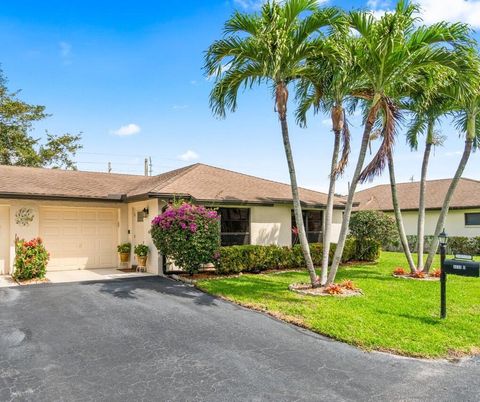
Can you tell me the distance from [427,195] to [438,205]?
2.18 meters

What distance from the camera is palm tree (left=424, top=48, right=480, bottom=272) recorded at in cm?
919

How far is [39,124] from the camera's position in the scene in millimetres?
28609

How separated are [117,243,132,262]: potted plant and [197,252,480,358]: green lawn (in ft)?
→ 15.2

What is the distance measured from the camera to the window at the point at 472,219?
21.9 metres

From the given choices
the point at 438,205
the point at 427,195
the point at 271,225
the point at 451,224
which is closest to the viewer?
the point at 271,225

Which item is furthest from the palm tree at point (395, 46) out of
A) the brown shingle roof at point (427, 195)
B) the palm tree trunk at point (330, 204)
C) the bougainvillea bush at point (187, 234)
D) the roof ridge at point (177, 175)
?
the brown shingle roof at point (427, 195)

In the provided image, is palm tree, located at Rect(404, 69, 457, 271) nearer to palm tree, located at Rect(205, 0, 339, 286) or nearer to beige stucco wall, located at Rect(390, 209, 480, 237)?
palm tree, located at Rect(205, 0, 339, 286)

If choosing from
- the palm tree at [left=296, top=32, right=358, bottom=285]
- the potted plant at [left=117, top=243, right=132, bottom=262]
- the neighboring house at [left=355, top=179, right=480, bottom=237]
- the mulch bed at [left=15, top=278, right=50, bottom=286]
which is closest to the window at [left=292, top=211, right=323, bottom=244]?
the neighboring house at [left=355, top=179, right=480, bottom=237]

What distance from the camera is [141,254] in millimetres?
13156

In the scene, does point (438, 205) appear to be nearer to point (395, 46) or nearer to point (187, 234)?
point (395, 46)

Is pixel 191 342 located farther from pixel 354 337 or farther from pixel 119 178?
pixel 119 178

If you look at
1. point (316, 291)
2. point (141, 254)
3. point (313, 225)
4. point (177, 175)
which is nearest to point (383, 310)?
point (316, 291)

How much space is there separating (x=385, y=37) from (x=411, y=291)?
674 cm

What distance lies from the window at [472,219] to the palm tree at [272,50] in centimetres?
1679
